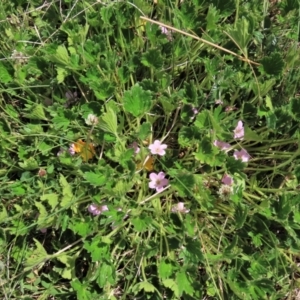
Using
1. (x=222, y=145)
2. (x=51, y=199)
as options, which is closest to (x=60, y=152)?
(x=51, y=199)

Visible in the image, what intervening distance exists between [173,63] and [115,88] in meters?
0.21

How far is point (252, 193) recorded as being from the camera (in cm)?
182

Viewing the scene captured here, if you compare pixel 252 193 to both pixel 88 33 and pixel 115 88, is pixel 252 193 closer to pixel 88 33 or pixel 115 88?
pixel 115 88

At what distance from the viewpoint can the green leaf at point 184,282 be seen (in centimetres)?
166

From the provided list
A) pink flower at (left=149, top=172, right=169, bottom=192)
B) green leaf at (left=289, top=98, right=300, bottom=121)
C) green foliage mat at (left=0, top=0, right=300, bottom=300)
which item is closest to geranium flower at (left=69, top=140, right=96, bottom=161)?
green foliage mat at (left=0, top=0, right=300, bottom=300)

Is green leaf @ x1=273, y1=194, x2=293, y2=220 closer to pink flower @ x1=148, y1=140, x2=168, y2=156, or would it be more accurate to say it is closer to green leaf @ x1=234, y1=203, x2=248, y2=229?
green leaf @ x1=234, y1=203, x2=248, y2=229

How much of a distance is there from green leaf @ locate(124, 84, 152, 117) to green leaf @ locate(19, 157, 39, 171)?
1.30ft

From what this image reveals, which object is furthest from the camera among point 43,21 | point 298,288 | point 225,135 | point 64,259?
point 43,21

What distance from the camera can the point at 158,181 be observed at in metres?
1.79

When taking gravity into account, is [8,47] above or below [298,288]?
above

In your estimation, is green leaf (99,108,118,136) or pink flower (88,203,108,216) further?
pink flower (88,203,108,216)

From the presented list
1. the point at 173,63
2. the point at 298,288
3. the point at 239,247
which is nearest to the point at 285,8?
the point at 173,63

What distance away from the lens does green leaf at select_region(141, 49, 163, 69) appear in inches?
68.0

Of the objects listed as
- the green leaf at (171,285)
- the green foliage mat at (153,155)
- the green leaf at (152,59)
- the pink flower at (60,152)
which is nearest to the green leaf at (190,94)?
the green foliage mat at (153,155)
